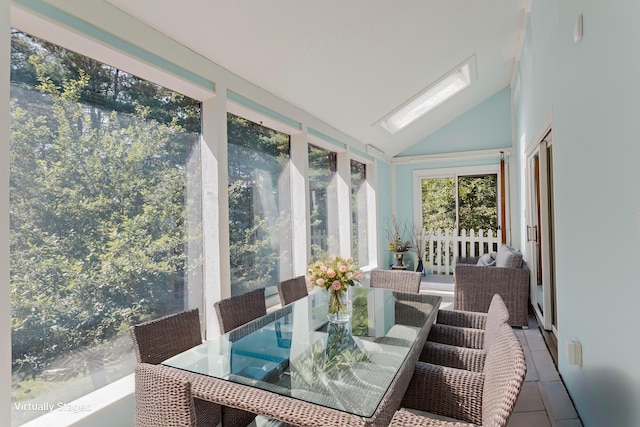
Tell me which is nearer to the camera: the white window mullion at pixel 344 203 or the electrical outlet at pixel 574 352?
the electrical outlet at pixel 574 352

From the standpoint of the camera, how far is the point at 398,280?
10.6ft

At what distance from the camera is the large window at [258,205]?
3.01m

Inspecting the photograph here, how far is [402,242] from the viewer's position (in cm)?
684

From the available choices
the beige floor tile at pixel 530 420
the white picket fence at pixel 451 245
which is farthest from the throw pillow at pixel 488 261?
the beige floor tile at pixel 530 420

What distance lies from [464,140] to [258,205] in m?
4.80

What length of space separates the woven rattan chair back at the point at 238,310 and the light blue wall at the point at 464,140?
5.04 m

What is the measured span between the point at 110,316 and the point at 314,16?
234 centimetres

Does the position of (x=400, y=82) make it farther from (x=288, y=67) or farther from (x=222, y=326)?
(x=222, y=326)

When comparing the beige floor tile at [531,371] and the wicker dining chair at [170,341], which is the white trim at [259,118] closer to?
the wicker dining chair at [170,341]

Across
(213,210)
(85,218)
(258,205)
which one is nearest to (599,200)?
(213,210)

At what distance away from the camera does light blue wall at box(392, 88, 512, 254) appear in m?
6.39

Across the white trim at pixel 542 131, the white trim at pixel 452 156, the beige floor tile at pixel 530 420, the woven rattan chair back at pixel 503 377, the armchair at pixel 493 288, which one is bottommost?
the beige floor tile at pixel 530 420

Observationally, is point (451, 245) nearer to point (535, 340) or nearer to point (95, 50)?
point (535, 340)

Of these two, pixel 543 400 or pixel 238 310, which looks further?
pixel 543 400
